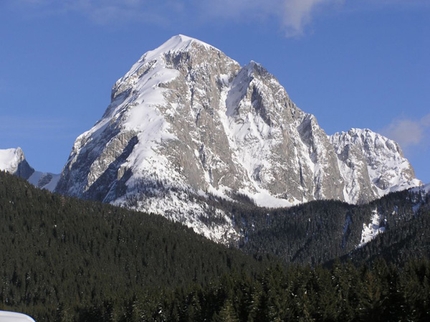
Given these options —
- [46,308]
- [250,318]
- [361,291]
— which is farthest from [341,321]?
[46,308]

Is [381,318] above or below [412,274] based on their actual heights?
below

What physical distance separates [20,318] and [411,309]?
2470 inches

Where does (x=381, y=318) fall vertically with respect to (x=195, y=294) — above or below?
below

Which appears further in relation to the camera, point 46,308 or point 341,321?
point 46,308

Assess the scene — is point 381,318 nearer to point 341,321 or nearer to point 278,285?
point 341,321

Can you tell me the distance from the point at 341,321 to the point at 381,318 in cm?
660

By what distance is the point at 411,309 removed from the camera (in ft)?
286

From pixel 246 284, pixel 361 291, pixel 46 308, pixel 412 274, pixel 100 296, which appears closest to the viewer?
pixel 361 291

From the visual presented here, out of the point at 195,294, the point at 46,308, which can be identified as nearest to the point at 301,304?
the point at 195,294

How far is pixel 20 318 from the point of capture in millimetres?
33062

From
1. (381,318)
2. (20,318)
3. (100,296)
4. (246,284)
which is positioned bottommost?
(20,318)

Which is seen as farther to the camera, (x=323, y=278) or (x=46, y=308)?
(x=46, y=308)

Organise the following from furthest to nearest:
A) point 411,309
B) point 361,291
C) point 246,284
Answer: point 246,284 < point 361,291 < point 411,309

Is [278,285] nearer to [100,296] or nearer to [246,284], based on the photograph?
[246,284]
